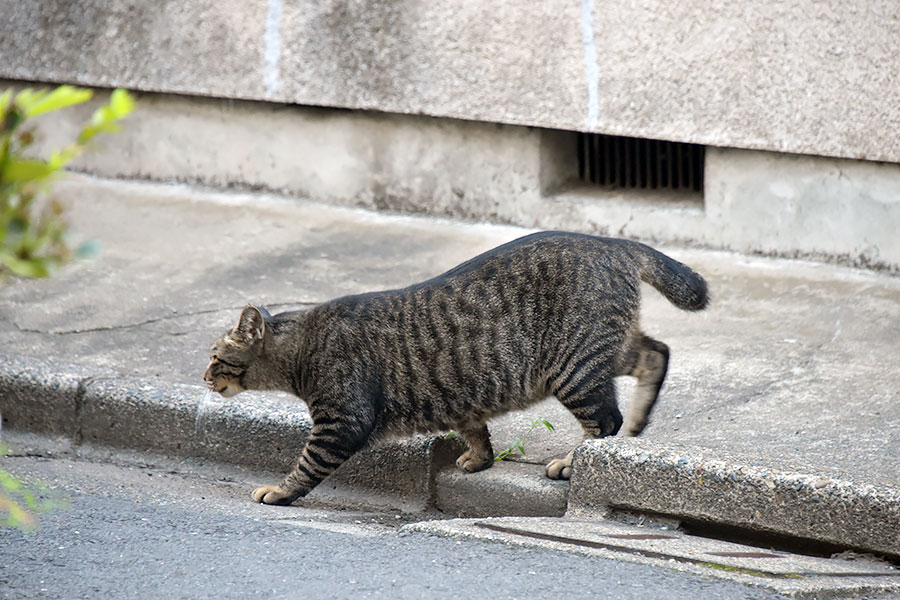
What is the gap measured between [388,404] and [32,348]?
6.66ft

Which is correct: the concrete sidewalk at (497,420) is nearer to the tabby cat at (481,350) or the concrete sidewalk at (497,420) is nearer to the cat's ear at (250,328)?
the tabby cat at (481,350)

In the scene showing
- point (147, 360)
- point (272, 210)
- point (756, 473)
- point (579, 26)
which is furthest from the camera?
point (272, 210)

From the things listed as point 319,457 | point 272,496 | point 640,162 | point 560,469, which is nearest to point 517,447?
point 560,469

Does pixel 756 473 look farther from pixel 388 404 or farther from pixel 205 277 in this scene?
pixel 205 277

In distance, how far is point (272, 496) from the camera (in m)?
4.25

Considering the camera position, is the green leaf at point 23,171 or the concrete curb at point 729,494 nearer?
the green leaf at point 23,171

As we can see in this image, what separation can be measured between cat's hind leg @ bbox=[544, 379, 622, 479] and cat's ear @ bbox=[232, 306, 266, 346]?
3.75 feet

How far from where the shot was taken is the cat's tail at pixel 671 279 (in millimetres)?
4289

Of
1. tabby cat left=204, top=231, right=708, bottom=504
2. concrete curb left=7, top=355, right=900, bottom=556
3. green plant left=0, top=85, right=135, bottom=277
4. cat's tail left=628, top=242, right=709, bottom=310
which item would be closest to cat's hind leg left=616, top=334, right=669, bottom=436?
tabby cat left=204, top=231, right=708, bottom=504

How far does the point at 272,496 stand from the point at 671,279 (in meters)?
1.63

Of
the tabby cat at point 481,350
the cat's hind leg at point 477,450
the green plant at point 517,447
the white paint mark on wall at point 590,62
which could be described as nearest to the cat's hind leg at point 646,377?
the tabby cat at point 481,350

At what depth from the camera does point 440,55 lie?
6.70 m

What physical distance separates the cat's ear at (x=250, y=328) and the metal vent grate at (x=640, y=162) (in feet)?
10.0

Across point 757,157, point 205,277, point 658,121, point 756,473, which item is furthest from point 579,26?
point 756,473
